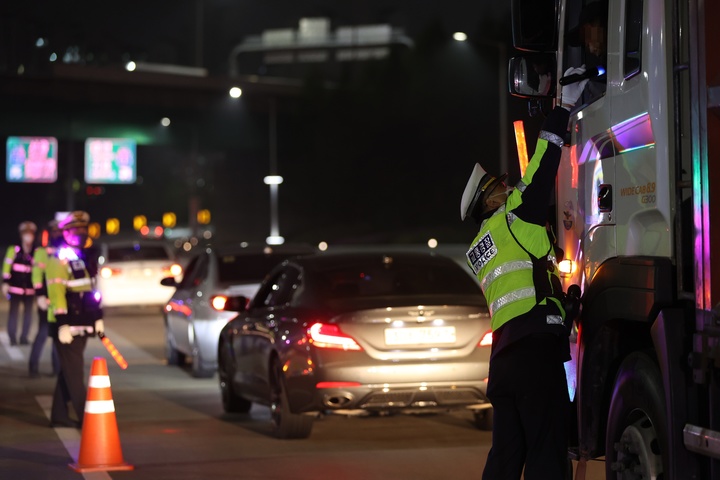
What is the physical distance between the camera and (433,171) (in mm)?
89688

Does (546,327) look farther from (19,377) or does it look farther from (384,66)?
(384,66)

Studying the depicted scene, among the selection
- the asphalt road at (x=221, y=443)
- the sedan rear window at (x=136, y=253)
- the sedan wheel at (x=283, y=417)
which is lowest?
the asphalt road at (x=221, y=443)

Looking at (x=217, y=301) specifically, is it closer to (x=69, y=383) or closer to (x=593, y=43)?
(x=69, y=383)

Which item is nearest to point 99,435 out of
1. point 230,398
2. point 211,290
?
point 230,398

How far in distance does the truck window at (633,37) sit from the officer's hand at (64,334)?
7.11 metres

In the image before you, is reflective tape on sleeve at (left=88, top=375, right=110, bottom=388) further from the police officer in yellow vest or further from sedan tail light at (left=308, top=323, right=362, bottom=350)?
the police officer in yellow vest

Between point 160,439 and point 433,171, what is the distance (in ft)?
259

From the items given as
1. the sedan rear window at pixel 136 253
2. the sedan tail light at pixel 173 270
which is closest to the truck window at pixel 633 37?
the sedan tail light at pixel 173 270

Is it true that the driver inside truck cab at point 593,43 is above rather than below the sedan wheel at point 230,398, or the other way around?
above

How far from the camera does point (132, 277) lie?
28719 millimetres

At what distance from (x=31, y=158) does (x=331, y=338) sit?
203 feet

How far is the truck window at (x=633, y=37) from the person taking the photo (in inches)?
233

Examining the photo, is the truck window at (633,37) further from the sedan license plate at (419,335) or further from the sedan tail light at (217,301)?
the sedan tail light at (217,301)

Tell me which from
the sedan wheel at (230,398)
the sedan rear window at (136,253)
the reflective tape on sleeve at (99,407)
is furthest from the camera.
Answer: the sedan rear window at (136,253)
